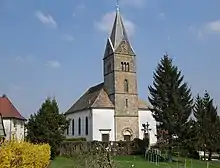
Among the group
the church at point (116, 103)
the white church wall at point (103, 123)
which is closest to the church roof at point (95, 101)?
the church at point (116, 103)

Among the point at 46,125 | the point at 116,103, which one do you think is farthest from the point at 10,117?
the point at 46,125

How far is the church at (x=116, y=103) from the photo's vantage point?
57562 mm

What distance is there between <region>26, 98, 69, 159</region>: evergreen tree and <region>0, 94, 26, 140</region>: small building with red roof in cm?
1911

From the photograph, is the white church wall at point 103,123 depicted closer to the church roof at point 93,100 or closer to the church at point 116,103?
the church at point 116,103

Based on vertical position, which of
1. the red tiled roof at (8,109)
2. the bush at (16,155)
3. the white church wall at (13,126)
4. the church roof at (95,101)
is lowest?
the bush at (16,155)

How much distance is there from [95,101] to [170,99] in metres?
21.1

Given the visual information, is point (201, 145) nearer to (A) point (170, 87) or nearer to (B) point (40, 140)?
(A) point (170, 87)

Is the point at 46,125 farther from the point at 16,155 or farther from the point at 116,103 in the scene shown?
the point at 116,103

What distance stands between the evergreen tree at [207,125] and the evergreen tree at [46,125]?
15.8 m

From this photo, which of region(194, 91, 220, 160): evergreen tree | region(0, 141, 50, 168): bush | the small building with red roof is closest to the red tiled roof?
the small building with red roof

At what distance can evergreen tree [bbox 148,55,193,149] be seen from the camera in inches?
1543

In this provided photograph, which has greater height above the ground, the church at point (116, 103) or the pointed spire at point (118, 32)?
the pointed spire at point (118, 32)

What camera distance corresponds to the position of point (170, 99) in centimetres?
3969

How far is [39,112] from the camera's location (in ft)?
106
